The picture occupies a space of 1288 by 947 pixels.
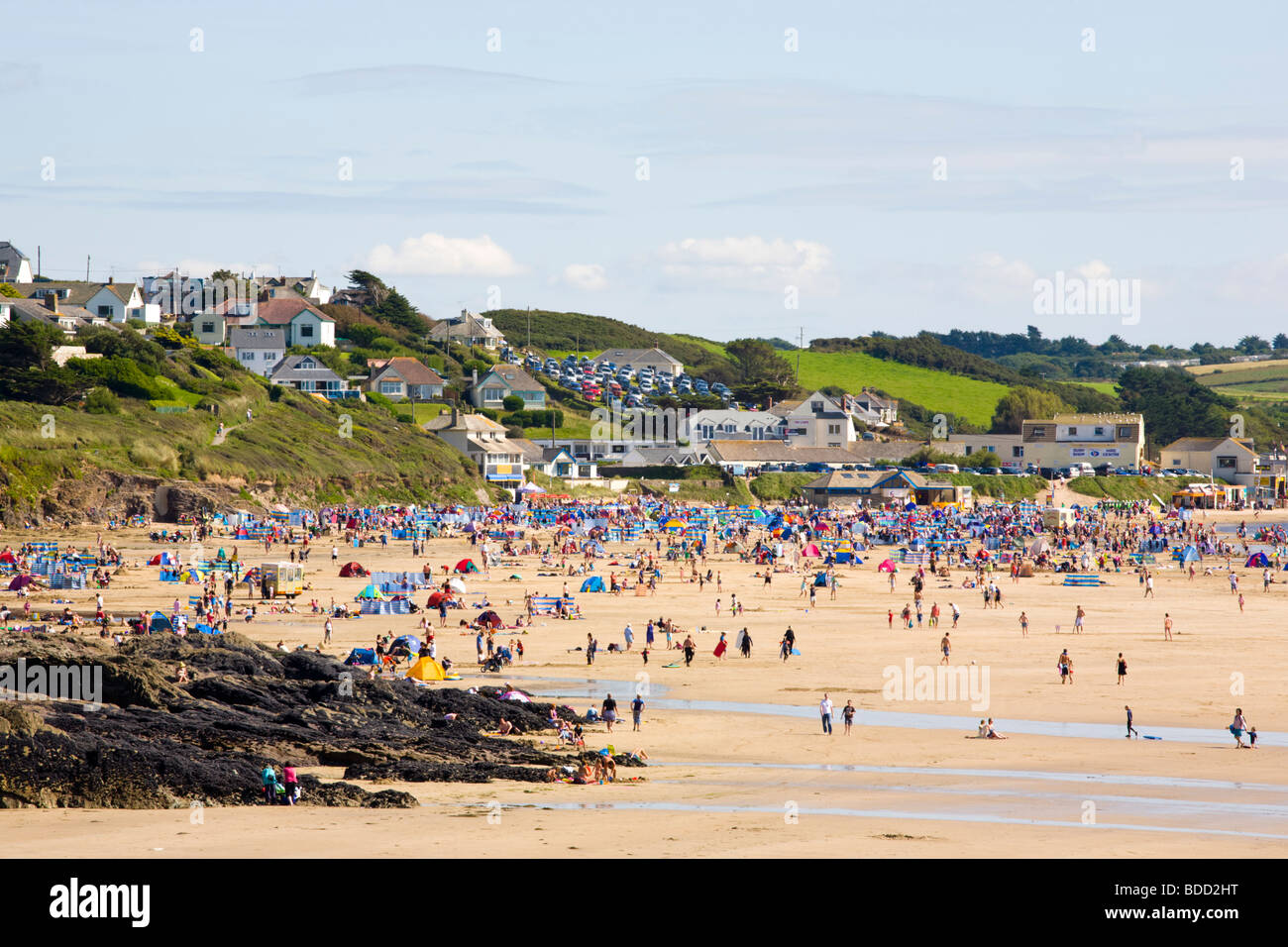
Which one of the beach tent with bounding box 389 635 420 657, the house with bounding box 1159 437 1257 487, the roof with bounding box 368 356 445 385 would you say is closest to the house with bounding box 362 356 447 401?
the roof with bounding box 368 356 445 385

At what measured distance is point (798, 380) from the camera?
163 m

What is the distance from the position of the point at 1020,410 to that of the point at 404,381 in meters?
60.7

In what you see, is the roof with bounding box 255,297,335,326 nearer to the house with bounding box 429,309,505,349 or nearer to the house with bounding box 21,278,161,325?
the house with bounding box 21,278,161,325

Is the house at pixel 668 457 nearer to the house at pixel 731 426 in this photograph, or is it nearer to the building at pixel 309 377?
the house at pixel 731 426

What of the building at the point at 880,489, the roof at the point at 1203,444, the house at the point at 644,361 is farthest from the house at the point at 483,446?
the roof at the point at 1203,444

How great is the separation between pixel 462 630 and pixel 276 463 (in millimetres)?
39168

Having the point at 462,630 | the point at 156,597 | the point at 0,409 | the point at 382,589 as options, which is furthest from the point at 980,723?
the point at 0,409

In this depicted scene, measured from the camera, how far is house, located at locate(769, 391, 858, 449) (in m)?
114

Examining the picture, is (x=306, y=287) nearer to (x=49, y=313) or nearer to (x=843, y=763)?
(x=49, y=313)

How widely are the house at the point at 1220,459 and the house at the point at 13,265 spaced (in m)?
104

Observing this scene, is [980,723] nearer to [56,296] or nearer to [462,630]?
[462,630]

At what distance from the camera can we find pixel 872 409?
455 feet

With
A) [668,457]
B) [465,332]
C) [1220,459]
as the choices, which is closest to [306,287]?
[465,332]

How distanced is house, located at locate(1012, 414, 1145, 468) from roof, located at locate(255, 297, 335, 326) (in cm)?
6418
